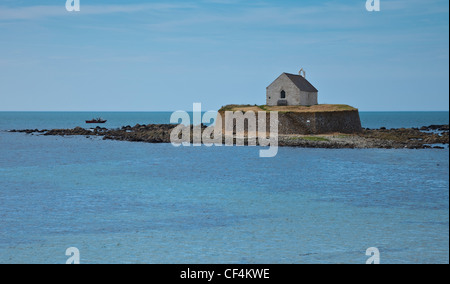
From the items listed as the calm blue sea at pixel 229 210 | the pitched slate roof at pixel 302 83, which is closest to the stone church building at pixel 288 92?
the pitched slate roof at pixel 302 83

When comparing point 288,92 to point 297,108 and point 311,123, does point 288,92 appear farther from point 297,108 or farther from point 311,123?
point 311,123

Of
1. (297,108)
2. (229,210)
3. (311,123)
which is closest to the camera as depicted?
(229,210)

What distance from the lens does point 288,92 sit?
205 ft

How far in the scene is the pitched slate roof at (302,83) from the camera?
206 feet

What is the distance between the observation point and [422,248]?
16.1 metres

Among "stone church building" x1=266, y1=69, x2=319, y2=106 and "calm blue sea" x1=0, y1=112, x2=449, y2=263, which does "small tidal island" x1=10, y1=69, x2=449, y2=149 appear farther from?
"calm blue sea" x1=0, y1=112, x2=449, y2=263

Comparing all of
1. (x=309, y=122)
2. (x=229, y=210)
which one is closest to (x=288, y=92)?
(x=309, y=122)

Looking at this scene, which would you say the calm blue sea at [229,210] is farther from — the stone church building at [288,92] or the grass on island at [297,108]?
the stone church building at [288,92]

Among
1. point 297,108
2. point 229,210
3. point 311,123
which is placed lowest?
point 229,210

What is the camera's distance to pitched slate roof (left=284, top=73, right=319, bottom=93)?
62691 mm

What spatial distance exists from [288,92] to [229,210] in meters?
41.1

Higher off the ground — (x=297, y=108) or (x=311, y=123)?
(x=297, y=108)
